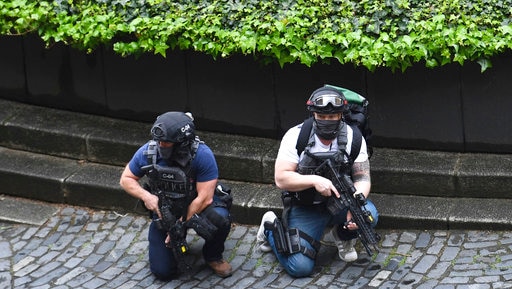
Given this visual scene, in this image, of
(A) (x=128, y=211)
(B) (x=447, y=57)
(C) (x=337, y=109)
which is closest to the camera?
(C) (x=337, y=109)

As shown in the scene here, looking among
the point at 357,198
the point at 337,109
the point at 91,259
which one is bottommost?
the point at 91,259

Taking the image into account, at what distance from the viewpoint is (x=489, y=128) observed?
9609mm

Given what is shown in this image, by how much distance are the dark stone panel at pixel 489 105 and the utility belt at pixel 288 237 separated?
175 centimetres

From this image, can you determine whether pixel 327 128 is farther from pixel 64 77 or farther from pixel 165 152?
pixel 64 77

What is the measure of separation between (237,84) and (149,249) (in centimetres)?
187

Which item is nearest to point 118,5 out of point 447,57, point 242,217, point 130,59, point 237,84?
point 130,59

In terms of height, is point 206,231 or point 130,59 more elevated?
point 130,59

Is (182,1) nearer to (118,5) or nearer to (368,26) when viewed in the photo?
(118,5)

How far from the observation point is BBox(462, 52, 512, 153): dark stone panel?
9453 mm

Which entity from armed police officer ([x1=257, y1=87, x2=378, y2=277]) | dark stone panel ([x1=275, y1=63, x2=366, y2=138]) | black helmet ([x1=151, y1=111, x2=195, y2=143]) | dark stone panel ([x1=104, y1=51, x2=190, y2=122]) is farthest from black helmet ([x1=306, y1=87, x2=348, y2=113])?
dark stone panel ([x1=104, y1=51, x2=190, y2=122])

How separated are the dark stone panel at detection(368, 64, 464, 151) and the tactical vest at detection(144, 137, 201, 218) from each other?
1.84 meters

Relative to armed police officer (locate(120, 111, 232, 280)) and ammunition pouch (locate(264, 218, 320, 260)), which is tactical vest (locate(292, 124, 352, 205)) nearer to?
ammunition pouch (locate(264, 218, 320, 260))

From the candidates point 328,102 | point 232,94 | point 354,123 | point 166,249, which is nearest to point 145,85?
point 232,94

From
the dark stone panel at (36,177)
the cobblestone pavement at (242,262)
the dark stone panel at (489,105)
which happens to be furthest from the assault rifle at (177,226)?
the dark stone panel at (489,105)
